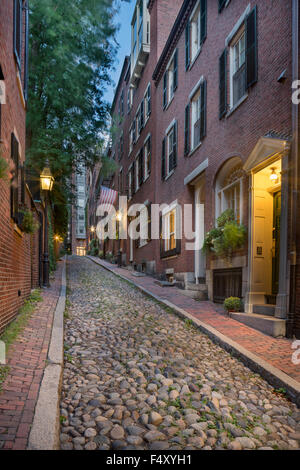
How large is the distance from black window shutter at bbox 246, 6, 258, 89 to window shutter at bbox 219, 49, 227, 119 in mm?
1350

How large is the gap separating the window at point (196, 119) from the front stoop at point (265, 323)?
613 centimetres

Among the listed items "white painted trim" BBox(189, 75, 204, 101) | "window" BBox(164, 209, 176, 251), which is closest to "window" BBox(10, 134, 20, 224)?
"white painted trim" BBox(189, 75, 204, 101)

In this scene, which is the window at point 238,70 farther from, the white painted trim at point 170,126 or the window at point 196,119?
the white painted trim at point 170,126

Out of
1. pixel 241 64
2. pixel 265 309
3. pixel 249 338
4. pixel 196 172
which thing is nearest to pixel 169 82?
pixel 196 172

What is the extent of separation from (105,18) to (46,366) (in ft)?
46.1

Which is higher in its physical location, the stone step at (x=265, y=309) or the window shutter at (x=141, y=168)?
the window shutter at (x=141, y=168)

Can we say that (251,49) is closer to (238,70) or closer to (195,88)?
(238,70)

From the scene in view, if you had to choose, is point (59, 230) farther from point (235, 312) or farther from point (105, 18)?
point (235, 312)

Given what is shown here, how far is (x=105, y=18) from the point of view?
13.6 m

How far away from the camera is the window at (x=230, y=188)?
8914 mm

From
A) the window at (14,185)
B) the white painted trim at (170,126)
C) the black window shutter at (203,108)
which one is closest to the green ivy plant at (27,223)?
the window at (14,185)

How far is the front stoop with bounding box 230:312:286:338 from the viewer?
595 centimetres

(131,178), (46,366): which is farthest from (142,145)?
(46,366)

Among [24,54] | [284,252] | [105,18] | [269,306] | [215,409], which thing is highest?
[105,18]
